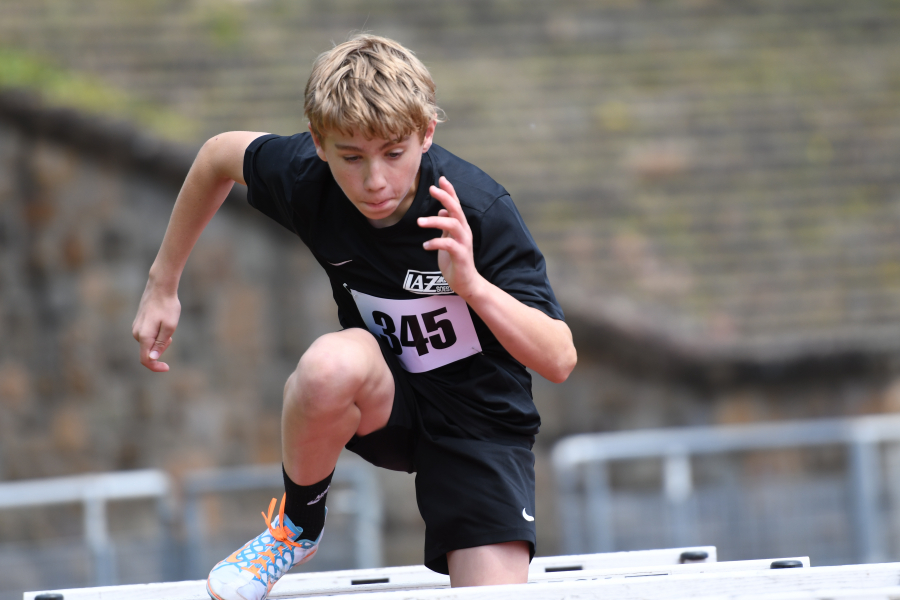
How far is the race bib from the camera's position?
8.54ft

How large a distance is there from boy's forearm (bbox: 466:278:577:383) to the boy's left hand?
0.03m

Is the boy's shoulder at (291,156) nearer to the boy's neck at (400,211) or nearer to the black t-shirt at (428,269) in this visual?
the black t-shirt at (428,269)

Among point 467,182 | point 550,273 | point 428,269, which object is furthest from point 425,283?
point 550,273

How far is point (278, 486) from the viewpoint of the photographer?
20.0 feet

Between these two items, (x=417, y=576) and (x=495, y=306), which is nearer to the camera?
(x=495, y=306)

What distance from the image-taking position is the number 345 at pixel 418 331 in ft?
8.59

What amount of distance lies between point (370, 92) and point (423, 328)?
2.19 feet

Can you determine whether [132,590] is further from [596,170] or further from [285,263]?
[596,170]

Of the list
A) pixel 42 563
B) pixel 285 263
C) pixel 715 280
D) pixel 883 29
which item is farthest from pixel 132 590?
pixel 883 29

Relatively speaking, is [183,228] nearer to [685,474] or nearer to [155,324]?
[155,324]

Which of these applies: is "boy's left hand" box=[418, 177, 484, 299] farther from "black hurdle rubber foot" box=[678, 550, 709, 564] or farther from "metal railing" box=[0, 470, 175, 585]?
"metal railing" box=[0, 470, 175, 585]

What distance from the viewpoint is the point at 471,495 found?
2629mm

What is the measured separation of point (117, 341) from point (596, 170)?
397cm

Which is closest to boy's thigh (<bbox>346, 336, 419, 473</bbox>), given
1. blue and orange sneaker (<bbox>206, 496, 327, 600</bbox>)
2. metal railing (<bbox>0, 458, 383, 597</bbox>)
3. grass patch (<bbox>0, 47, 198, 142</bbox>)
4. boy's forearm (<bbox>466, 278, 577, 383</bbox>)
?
blue and orange sneaker (<bbox>206, 496, 327, 600</bbox>)
